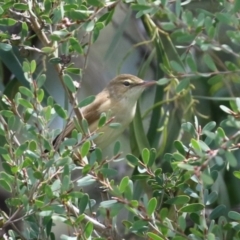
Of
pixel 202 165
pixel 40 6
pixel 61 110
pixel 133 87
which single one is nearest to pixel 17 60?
pixel 133 87

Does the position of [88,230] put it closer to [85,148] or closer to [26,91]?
[85,148]

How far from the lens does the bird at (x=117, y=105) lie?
3.67m

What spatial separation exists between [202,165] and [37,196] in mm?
575

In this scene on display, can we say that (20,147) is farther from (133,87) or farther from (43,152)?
(133,87)

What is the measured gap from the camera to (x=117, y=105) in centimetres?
383

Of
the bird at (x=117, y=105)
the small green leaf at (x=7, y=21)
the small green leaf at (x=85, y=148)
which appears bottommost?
the bird at (x=117, y=105)

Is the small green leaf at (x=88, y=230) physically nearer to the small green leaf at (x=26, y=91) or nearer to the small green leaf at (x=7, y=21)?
the small green leaf at (x=26, y=91)

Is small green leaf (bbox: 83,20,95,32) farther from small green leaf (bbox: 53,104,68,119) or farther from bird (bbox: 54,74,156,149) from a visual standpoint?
bird (bbox: 54,74,156,149)

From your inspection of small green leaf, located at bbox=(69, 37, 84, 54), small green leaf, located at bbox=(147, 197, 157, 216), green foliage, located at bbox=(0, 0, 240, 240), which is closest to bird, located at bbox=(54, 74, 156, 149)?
green foliage, located at bbox=(0, 0, 240, 240)

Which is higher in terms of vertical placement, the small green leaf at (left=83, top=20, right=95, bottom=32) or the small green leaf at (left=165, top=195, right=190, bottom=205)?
the small green leaf at (left=83, top=20, right=95, bottom=32)

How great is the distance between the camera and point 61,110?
2121 millimetres

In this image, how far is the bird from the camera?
367cm

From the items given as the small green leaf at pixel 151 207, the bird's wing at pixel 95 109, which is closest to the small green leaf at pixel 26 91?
the small green leaf at pixel 151 207

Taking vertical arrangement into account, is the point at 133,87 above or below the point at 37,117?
below
